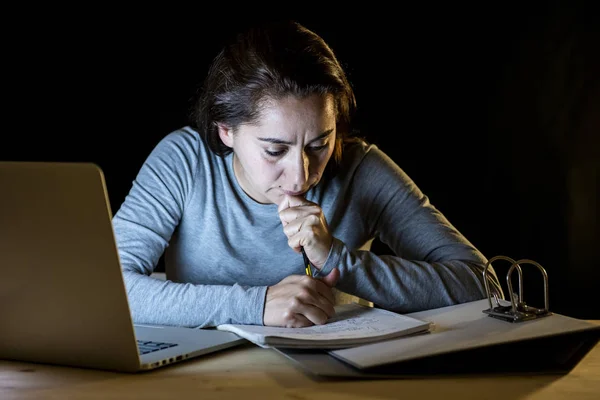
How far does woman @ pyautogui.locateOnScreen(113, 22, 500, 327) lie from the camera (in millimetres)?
1418

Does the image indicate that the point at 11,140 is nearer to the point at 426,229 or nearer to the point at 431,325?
the point at 426,229

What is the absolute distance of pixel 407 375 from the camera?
1.05 metres

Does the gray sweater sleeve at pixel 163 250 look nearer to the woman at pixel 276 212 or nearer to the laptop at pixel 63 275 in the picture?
the woman at pixel 276 212

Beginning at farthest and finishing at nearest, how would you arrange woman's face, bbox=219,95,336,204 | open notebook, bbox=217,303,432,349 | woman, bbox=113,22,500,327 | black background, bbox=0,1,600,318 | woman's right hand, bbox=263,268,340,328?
black background, bbox=0,1,600,318 → woman's face, bbox=219,95,336,204 → woman, bbox=113,22,500,327 → woman's right hand, bbox=263,268,340,328 → open notebook, bbox=217,303,432,349

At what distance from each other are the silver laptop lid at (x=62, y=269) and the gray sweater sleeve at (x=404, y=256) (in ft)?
1.81

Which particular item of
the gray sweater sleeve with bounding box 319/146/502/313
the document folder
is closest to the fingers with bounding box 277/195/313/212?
the gray sweater sleeve with bounding box 319/146/502/313

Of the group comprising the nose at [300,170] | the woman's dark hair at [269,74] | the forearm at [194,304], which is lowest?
the forearm at [194,304]

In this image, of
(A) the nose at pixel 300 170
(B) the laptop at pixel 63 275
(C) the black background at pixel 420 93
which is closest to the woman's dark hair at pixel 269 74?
(A) the nose at pixel 300 170

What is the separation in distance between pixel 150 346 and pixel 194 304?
0.20 m

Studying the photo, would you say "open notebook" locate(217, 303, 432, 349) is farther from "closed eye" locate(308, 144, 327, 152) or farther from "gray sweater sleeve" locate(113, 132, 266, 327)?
"closed eye" locate(308, 144, 327, 152)

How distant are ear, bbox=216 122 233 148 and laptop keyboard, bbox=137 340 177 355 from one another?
0.61 meters

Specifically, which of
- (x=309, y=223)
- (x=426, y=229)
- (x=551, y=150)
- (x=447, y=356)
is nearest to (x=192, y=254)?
(x=309, y=223)

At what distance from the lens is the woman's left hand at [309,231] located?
1510mm

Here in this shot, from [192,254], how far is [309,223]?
1.29 ft
